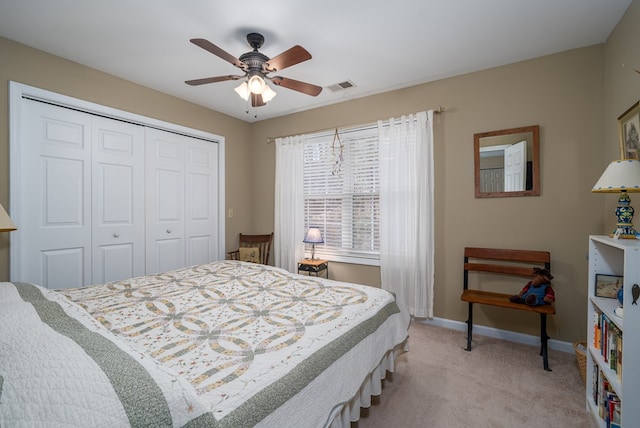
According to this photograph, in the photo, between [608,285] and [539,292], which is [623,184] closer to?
[608,285]

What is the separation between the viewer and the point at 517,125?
8.96ft

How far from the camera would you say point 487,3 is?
1953 mm

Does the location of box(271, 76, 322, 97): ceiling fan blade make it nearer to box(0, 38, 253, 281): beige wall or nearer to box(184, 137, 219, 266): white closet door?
box(0, 38, 253, 281): beige wall

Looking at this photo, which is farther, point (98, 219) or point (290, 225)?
point (290, 225)

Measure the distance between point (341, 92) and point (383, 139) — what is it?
0.75 meters

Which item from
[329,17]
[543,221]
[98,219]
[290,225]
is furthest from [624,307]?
[98,219]

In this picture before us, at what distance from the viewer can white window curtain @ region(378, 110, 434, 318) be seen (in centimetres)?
311

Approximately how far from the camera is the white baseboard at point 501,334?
2582 mm

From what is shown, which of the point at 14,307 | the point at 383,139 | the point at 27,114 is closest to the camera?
the point at 14,307

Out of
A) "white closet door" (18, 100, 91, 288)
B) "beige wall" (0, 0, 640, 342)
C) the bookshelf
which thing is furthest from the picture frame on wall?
"white closet door" (18, 100, 91, 288)

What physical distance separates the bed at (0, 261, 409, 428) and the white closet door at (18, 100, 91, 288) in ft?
2.83

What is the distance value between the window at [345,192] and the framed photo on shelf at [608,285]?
80.2 inches

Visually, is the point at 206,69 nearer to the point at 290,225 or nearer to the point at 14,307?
the point at 290,225

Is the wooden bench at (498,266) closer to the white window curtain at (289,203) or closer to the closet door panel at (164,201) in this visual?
the white window curtain at (289,203)
